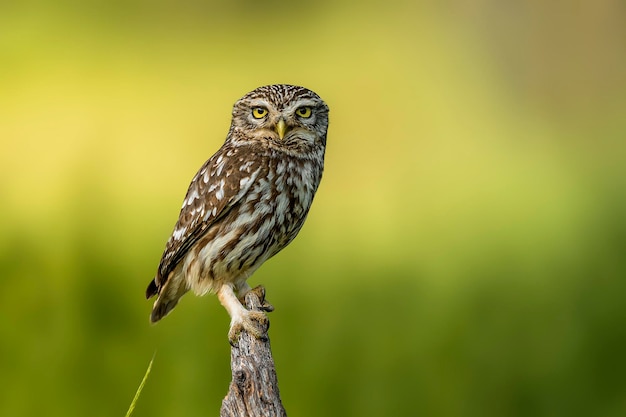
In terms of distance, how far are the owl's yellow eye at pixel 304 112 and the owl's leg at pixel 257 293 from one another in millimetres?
453

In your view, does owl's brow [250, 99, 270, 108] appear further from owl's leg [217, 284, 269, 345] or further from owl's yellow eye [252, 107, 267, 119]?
owl's leg [217, 284, 269, 345]

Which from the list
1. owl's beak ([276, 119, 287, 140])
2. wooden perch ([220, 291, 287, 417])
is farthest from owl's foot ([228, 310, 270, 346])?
owl's beak ([276, 119, 287, 140])

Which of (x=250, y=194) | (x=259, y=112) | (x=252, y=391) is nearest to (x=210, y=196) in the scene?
(x=250, y=194)

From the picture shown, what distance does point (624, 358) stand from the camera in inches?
Result: 101

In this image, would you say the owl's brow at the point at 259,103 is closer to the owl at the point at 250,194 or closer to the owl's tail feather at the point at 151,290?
the owl at the point at 250,194

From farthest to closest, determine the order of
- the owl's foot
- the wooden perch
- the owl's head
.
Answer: the owl's head → the owl's foot → the wooden perch

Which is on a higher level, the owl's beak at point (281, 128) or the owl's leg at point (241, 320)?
the owl's beak at point (281, 128)

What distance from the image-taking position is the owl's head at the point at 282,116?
76.2 inches

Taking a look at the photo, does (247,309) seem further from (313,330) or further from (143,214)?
(143,214)

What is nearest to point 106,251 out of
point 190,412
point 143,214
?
point 143,214

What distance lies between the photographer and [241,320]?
1.89 metres

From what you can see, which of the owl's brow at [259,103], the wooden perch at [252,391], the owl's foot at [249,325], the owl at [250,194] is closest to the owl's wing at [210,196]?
the owl at [250,194]

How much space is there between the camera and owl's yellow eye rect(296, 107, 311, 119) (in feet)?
6.44

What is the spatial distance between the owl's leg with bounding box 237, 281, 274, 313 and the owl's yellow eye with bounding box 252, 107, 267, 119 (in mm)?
437
